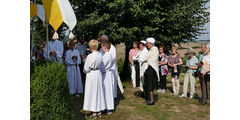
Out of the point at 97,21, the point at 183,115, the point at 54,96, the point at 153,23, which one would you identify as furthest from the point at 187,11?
the point at 54,96

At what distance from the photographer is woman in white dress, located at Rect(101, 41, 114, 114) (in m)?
6.74

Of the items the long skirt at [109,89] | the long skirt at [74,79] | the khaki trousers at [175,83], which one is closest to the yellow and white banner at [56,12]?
the long skirt at [109,89]

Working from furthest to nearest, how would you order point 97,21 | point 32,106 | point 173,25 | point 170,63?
point 173,25, point 97,21, point 170,63, point 32,106

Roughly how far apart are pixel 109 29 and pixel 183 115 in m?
6.60

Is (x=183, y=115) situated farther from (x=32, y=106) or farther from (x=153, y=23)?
(x=153, y=23)

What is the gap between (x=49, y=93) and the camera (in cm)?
390

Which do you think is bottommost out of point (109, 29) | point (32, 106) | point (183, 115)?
point (183, 115)

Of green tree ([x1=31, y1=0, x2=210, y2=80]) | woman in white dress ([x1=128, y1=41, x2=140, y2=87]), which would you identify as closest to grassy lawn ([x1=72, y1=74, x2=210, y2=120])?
woman in white dress ([x1=128, y1=41, x2=140, y2=87])

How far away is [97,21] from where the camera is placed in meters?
11.7

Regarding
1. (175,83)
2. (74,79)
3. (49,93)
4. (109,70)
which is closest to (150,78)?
(109,70)

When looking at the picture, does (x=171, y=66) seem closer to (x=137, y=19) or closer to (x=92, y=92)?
(x=137, y=19)

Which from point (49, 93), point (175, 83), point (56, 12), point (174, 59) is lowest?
point (175, 83)

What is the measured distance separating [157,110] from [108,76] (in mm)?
1837

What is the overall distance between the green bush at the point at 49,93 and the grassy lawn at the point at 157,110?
1.59 m
